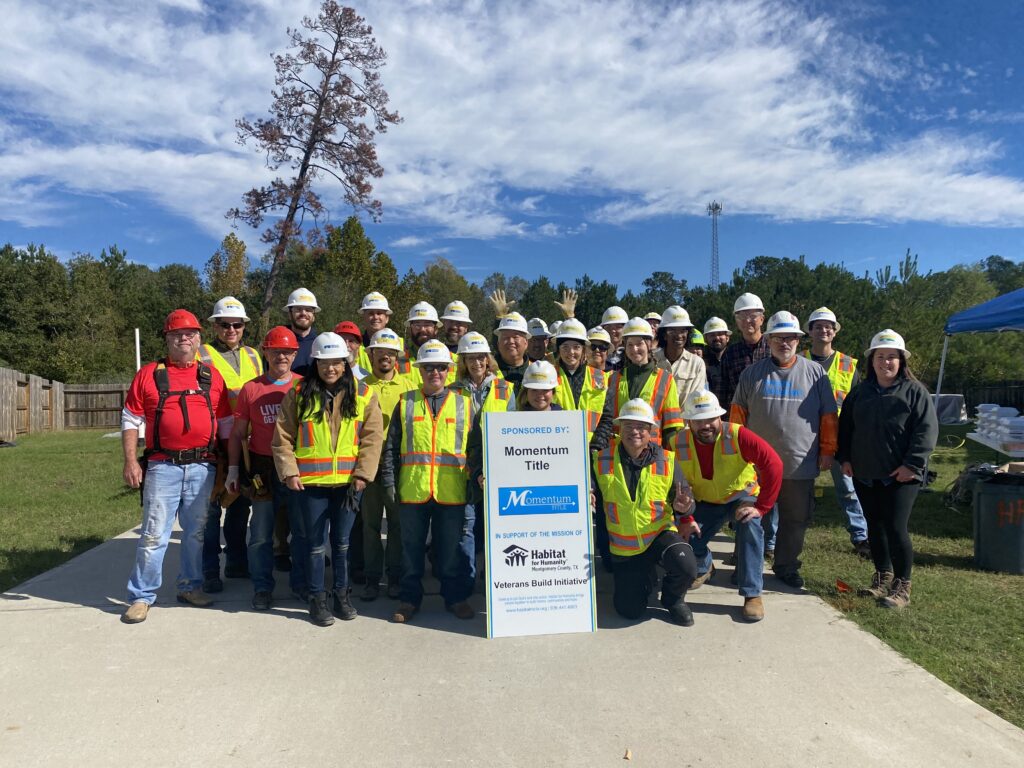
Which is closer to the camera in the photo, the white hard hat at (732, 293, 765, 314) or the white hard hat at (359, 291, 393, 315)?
the white hard hat at (732, 293, 765, 314)

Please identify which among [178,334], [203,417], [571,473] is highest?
[178,334]

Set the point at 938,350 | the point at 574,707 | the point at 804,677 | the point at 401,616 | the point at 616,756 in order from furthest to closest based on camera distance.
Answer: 1. the point at 938,350
2. the point at 401,616
3. the point at 804,677
4. the point at 574,707
5. the point at 616,756

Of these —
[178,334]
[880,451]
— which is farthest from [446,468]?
[880,451]

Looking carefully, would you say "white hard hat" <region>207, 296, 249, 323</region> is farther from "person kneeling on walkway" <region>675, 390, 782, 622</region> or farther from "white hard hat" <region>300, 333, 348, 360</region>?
"person kneeling on walkway" <region>675, 390, 782, 622</region>

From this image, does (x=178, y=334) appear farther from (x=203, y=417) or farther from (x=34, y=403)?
(x=34, y=403)

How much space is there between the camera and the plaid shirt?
19.6 ft

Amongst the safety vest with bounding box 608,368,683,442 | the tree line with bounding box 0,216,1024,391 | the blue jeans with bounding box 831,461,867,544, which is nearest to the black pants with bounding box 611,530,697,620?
the safety vest with bounding box 608,368,683,442

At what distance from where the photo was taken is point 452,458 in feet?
14.5

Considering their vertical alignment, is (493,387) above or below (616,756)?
above

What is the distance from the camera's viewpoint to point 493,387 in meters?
4.67

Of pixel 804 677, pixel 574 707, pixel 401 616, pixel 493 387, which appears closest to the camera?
pixel 574 707

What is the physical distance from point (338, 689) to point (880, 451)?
3.89 m

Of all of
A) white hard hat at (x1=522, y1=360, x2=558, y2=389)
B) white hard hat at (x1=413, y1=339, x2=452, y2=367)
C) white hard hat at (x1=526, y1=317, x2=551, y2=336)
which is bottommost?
white hard hat at (x1=522, y1=360, x2=558, y2=389)

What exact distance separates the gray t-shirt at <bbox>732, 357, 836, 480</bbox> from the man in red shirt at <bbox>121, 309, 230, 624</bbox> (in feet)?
13.2
